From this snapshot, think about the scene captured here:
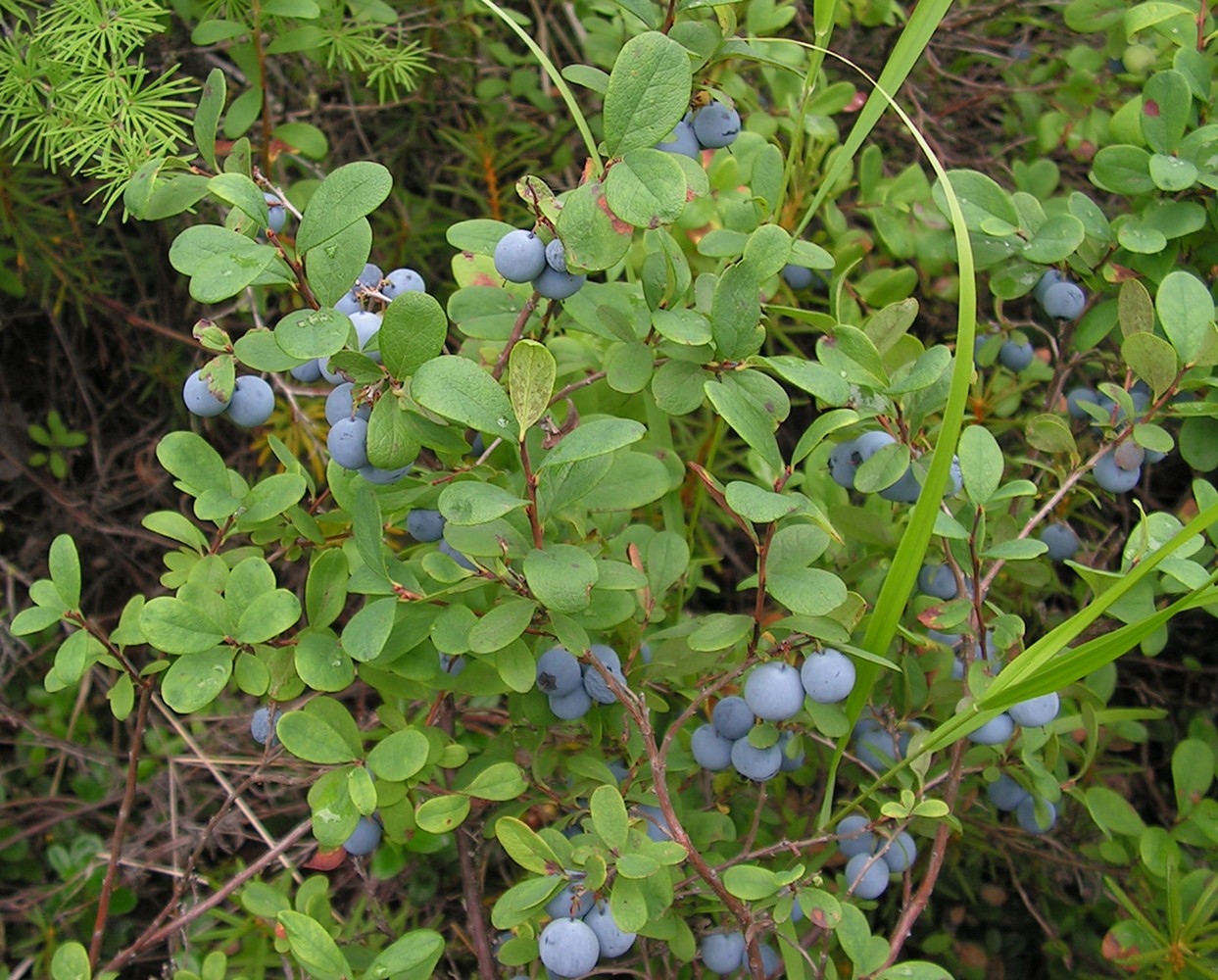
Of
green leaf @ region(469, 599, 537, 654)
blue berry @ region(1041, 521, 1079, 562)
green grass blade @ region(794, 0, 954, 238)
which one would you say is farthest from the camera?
blue berry @ region(1041, 521, 1079, 562)

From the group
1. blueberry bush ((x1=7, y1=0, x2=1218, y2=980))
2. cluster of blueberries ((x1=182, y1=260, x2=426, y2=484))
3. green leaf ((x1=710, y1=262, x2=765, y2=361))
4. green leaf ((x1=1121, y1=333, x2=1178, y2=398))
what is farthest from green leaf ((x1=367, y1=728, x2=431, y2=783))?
green leaf ((x1=1121, y1=333, x2=1178, y2=398))

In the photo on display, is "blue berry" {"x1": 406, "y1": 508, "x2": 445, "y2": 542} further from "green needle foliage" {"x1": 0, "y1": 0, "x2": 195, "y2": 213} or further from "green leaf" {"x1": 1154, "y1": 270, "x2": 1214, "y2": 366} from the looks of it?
"green leaf" {"x1": 1154, "y1": 270, "x2": 1214, "y2": 366}

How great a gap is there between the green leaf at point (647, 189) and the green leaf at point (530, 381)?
124 millimetres

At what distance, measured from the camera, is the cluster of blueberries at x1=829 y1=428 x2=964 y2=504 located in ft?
3.54

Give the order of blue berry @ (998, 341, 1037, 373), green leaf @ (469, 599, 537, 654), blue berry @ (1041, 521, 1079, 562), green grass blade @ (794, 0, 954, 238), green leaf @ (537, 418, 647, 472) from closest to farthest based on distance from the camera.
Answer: green leaf @ (537, 418, 647, 472)
green leaf @ (469, 599, 537, 654)
green grass blade @ (794, 0, 954, 238)
blue berry @ (1041, 521, 1079, 562)
blue berry @ (998, 341, 1037, 373)

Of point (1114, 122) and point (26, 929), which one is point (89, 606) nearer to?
point (26, 929)

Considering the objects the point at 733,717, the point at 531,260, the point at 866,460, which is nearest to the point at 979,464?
the point at 866,460

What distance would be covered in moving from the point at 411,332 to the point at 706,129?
468 millimetres

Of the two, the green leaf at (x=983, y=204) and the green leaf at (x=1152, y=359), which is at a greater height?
the green leaf at (x=983, y=204)

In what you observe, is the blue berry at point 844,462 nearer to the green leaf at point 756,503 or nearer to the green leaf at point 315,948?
the green leaf at point 756,503

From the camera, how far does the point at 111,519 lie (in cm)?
194

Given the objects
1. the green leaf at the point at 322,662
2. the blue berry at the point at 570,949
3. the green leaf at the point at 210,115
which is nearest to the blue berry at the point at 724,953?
the blue berry at the point at 570,949

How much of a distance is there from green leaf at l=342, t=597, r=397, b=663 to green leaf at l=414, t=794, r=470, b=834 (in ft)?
0.54

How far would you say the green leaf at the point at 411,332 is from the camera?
0.84 metres
